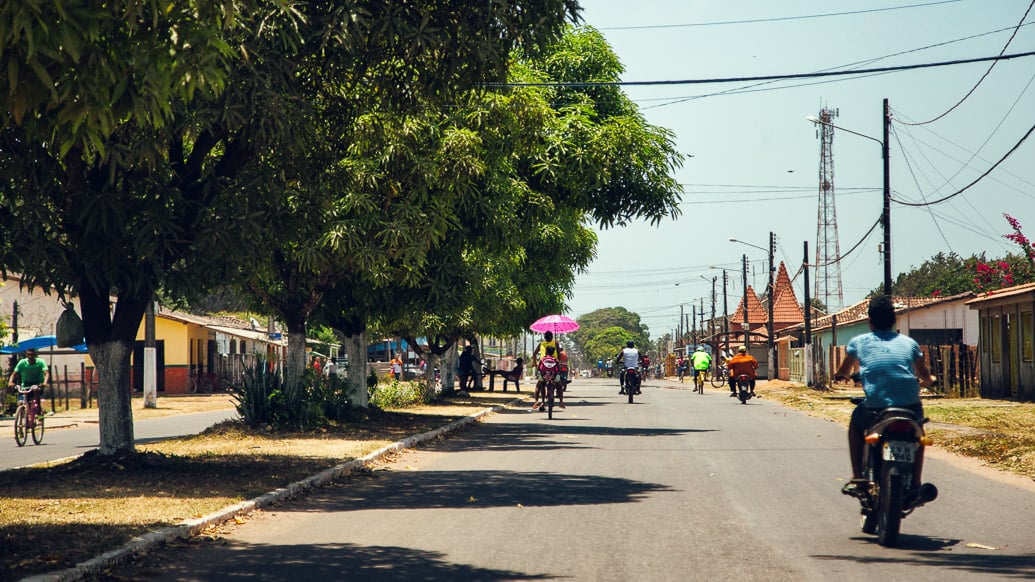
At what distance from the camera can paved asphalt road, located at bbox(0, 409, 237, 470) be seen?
1819cm

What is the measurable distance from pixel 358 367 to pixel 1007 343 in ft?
66.3

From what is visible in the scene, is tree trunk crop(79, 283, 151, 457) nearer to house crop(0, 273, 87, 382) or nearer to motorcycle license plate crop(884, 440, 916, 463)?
motorcycle license plate crop(884, 440, 916, 463)

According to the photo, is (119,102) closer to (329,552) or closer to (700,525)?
(329,552)

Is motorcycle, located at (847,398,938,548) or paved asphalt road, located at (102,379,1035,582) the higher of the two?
motorcycle, located at (847,398,938,548)

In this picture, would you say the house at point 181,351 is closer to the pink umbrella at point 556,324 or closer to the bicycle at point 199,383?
the bicycle at point 199,383

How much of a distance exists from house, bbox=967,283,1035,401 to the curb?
70.6 ft

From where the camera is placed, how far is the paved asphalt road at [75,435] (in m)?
18.2

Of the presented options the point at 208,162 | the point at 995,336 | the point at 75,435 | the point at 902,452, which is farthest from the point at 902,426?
the point at 995,336

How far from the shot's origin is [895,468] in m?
8.50

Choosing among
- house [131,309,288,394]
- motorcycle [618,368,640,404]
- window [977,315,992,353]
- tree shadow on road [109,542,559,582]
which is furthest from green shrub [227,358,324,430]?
house [131,309,288,394]

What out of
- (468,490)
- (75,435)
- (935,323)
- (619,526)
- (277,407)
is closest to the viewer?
(619,526)

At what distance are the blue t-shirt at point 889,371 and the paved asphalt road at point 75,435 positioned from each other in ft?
40.6

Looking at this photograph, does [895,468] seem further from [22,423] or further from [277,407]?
[22,423]

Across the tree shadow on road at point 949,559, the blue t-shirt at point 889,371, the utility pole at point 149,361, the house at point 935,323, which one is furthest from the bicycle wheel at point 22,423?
the house at point 935,323
